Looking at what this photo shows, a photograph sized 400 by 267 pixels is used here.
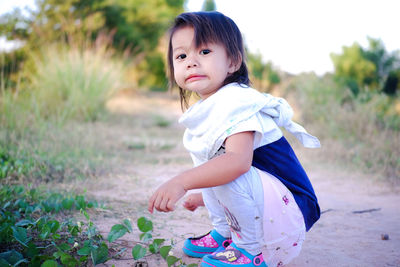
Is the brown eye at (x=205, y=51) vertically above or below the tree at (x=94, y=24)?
below

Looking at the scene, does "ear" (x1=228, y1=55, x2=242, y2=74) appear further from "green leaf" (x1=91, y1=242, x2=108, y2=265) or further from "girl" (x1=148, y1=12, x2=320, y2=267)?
"green leaf" (x1=91, y1=242, x2=108, y2=265)

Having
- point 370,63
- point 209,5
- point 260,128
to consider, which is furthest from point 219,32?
point 209,5

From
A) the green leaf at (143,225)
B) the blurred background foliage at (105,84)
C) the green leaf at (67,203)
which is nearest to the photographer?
Answer: the green leaf at (143,225)

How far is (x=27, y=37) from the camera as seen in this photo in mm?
8602

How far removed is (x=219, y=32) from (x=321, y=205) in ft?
5.14

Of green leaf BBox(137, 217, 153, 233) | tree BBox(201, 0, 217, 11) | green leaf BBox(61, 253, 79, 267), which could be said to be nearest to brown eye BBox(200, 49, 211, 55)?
green leaf BBox(137, 217, 153, 233)

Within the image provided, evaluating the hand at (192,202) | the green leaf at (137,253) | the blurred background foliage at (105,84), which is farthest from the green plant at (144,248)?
the blurred background foliage at (105,84)

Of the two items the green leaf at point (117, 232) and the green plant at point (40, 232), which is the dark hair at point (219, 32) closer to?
the green leaf at point (117, 232)

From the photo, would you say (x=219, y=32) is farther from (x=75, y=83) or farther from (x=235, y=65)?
(x=75, y=83)

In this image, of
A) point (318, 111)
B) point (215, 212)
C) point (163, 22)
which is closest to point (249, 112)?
point (215, 212)

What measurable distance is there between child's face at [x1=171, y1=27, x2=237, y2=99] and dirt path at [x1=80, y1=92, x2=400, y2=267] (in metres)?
0.76

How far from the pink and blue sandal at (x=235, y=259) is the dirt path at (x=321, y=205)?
182 millimetres

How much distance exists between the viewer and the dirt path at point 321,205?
1.59m

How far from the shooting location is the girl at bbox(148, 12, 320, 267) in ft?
3.90
